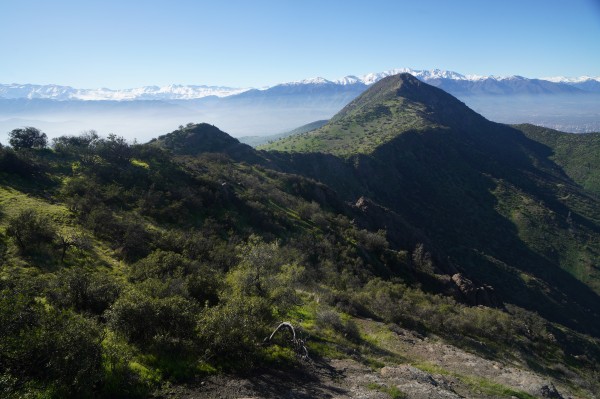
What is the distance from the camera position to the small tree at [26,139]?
50112 millimetres

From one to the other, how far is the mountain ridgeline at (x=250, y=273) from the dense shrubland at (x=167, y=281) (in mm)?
95

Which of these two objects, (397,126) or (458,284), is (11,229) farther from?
(397,126)

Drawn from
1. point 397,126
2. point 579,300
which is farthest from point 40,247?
point 397,126

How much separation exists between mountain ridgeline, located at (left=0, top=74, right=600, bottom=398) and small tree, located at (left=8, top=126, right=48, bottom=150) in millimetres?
661

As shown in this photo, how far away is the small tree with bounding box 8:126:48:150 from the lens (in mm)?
50112

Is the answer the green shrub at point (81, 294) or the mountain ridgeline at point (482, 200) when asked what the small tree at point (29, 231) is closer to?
Answer: the green shrub at point (81, 294)

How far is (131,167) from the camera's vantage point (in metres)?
50.3

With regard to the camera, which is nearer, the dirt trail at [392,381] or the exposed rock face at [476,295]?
the dirt trail at [392,381]

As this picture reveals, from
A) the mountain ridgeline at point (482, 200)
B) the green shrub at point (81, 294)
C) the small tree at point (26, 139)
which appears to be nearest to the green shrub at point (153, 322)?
the green shrub at point (81, 294)

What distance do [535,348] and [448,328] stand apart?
785 cm

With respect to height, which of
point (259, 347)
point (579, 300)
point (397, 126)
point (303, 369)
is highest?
point (397, 126)

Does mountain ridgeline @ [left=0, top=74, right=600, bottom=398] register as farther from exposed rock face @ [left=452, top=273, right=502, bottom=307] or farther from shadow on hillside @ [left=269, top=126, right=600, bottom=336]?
shadow on hillside @ [left=269, top=126, right=600, bottom=336]

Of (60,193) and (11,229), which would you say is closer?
(11,229)

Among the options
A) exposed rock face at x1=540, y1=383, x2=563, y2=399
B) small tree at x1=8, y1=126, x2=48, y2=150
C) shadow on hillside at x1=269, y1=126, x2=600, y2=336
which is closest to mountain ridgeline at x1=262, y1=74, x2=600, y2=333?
shadow on hillside at x1=269, y1=126, x2=600, y2=336
